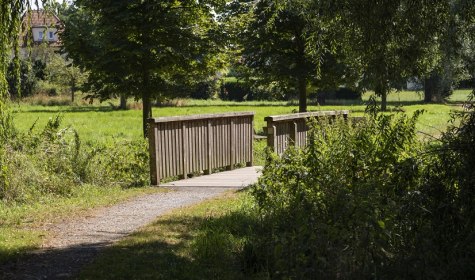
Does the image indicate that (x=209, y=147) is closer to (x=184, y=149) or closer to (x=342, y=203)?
(x=184, y=149)

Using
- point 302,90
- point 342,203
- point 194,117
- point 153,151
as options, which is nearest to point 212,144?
point 194,117

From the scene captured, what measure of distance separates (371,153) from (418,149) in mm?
628

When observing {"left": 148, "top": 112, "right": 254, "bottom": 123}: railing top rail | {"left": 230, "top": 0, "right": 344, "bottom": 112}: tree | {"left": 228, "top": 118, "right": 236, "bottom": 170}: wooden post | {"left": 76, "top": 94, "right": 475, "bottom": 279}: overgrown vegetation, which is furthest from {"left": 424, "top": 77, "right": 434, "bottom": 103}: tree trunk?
{"left": 76, "top": 94, "right": 475, "bottom": 279}: overgrown vegetation

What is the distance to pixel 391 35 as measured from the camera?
24.9 feet

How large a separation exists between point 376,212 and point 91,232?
14.5 ft

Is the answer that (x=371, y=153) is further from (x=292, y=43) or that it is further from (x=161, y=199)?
(x=292, y=43)

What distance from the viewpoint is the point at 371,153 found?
7.57 metres

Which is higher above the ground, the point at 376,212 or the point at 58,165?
the point at 376,212

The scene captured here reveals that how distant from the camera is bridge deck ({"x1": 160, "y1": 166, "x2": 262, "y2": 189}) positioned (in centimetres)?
1270

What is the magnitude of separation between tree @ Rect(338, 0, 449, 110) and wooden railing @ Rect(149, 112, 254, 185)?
556 cm

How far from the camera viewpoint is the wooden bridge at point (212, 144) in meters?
12.7

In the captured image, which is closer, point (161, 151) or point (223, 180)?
point (161, 151)

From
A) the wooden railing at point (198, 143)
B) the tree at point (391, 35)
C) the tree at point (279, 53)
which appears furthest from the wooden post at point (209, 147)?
the tree at point (279, 53)

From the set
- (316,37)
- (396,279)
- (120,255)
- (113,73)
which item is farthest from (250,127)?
(396,279)
